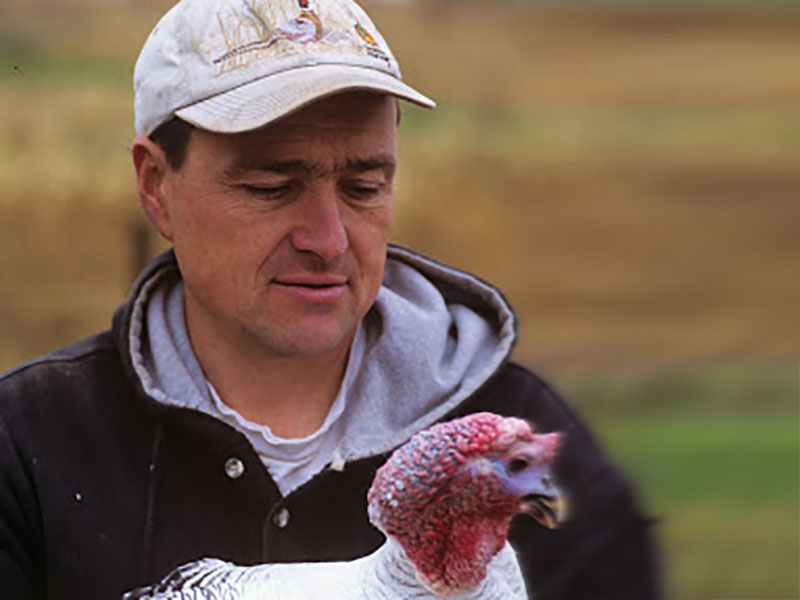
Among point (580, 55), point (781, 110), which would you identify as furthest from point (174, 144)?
point (580, 55)

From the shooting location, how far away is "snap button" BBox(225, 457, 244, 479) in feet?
8.87

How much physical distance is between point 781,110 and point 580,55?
A: 4.56m

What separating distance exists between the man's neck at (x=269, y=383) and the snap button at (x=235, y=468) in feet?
0.49

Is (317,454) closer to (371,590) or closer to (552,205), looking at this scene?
(371,590)

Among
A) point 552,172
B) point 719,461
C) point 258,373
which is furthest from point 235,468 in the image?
point 552,172

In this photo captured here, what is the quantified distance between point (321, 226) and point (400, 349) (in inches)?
16.9

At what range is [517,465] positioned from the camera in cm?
227

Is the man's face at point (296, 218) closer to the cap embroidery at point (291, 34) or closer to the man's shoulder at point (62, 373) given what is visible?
the cap embroidery at point (291, 34)

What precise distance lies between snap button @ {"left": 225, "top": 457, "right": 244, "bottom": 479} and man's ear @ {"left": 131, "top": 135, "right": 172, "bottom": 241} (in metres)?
0.47

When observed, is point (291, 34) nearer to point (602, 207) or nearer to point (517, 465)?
point (517, 465)

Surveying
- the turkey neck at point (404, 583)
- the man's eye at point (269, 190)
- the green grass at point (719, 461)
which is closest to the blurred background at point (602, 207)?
the green grass at point (719, 461)

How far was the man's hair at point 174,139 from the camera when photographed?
2701 millimetres

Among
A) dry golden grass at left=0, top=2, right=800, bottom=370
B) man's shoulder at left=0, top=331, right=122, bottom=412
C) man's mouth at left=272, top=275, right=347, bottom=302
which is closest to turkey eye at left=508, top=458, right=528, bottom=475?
man's mouth at left=272, top=275, right=347, bottom=302

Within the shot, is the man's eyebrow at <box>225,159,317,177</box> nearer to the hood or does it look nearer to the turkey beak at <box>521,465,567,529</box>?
the hood
